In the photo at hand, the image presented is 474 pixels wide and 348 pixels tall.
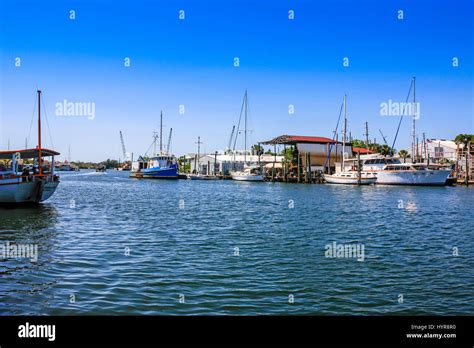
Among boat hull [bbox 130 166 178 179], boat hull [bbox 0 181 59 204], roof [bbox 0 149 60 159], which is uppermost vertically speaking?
roof [bbox 0 149 60 159]

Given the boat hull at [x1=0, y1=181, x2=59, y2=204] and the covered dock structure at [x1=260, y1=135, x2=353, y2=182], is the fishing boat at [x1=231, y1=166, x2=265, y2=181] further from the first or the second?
the boat hull at [x1=0, y1=181, x2=59, y2=204]

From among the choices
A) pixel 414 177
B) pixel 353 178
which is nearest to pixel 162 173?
pixel 353 178

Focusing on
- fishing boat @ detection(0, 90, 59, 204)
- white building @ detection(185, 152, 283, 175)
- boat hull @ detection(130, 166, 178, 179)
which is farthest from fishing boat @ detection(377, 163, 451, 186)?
fishing boat @ detection(0, 90, 59, 204)

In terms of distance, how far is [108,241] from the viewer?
70.9 ft

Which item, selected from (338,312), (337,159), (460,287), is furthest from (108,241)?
(337,159)

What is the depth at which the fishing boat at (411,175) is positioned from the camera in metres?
85.6

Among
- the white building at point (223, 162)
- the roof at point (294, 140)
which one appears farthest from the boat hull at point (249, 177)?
the white building at point (223, 162)

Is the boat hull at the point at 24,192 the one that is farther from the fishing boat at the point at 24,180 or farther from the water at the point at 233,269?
the water at the point at 233,269

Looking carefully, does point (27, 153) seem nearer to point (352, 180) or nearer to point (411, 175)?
point (352, 180)

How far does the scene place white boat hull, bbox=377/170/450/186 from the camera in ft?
281

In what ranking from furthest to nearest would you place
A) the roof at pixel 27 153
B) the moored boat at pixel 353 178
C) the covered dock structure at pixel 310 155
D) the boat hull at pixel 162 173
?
the boat hull at pixel 162 173 → the covered dock structure at pixel 310 155 → the moored boat at pixel 353 178 → the roof at pixel 27 153
